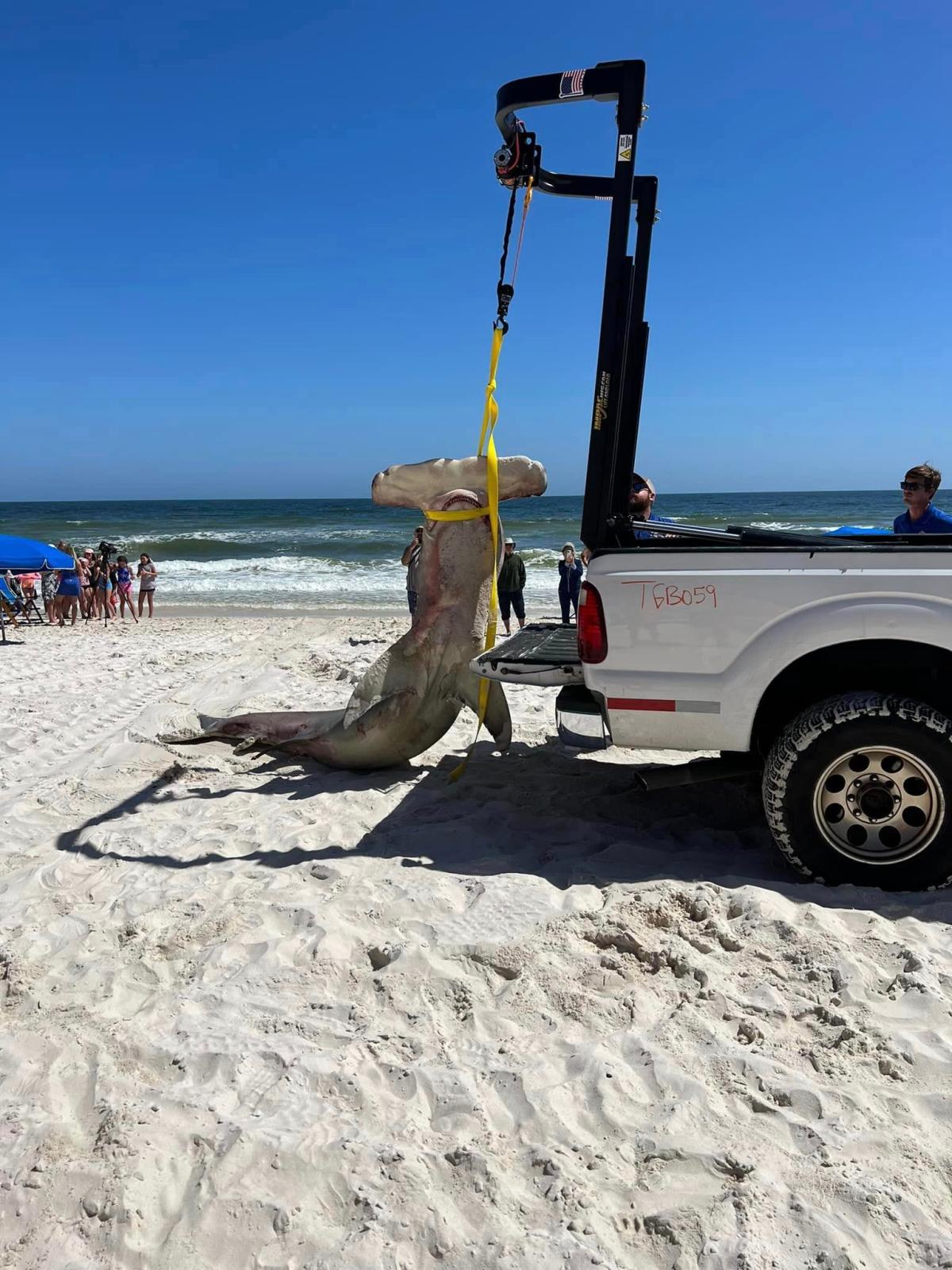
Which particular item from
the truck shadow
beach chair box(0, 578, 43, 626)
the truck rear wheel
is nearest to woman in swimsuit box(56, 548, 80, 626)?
beach chair box(0, 578, 43, 626)

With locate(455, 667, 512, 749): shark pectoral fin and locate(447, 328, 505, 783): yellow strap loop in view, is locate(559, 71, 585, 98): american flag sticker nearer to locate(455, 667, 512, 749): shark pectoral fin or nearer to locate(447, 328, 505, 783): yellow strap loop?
locate(447, 328, 505, 783): yellow strap loop

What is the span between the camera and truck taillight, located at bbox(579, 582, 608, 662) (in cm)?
388

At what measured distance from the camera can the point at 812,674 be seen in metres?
3.94

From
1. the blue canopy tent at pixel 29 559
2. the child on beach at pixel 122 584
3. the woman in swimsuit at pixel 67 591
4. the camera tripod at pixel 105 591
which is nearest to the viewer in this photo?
the woman in swimsuit at pixel 67 591

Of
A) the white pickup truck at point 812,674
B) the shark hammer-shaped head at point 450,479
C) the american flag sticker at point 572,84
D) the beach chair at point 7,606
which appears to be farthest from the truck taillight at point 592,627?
the beach chair at point 7,606

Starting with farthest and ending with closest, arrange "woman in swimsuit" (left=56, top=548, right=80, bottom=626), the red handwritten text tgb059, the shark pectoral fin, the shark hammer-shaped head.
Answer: "woman in swimsuit" (left=56, top=548, right=80, bottom=626) → the shark pectoral fin → the shark hammer-shaped head → the red handwritten text tgb059

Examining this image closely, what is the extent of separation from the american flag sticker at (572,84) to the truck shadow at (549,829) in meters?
3.69

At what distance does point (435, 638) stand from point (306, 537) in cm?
3973

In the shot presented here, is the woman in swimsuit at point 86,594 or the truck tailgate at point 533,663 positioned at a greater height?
the truck tailgate at point 533,663

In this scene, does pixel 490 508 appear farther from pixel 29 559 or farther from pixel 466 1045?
pixel 29 559

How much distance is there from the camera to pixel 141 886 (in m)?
4.15

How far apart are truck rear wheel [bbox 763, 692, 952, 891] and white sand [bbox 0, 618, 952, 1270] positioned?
0.15 meters

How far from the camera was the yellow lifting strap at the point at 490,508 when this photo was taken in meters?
4.70

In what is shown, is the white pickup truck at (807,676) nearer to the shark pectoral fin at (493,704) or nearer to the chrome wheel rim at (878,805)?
the chrome wheel rim at (878,805)
